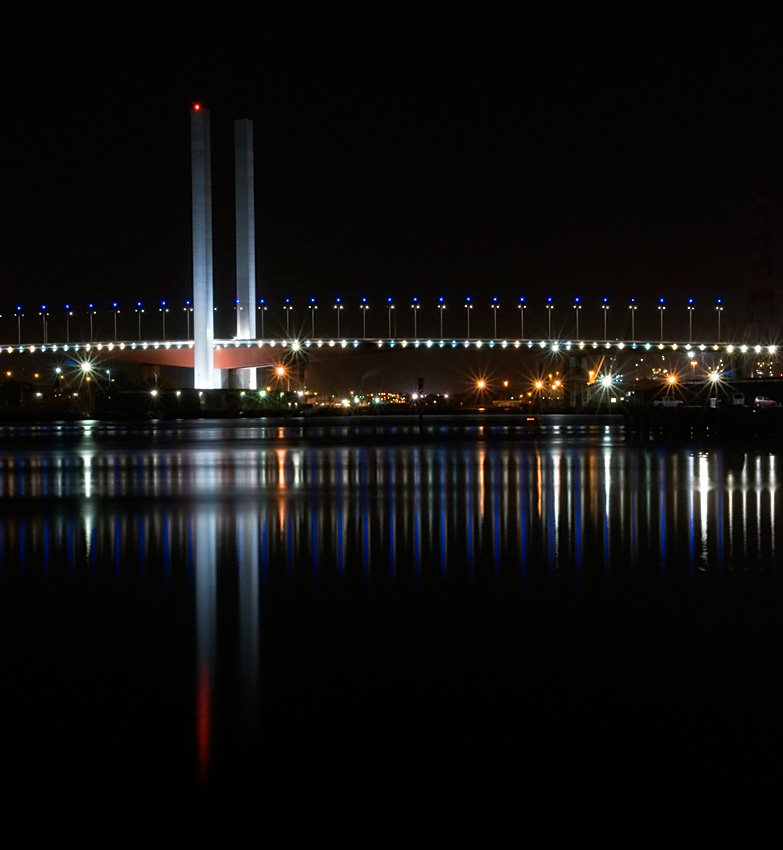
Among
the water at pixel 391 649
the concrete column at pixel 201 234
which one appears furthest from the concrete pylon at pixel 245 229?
the water at pixel 391 649

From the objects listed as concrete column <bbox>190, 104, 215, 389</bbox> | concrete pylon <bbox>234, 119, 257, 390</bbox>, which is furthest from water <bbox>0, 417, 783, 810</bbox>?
concrete pylon <bbox>234, 119, 257, 390</bbox>

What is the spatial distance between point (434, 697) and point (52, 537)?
25.0ft

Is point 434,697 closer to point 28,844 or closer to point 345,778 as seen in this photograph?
point 345,778

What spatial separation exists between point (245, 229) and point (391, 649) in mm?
93463

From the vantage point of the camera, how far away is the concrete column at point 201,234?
88.6 metres

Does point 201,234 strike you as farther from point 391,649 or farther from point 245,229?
point 391,649

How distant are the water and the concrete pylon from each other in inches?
3242

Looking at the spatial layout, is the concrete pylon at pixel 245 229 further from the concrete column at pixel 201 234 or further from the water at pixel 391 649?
the water at pixel 391 649

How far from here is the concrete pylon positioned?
97.4 m

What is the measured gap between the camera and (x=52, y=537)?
12.5 meters

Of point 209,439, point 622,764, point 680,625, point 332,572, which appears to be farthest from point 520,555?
point 209,439

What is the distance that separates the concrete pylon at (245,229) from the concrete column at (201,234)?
7508 mm

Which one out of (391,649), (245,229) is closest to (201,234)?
(245,229)

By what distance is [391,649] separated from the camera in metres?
6.92
